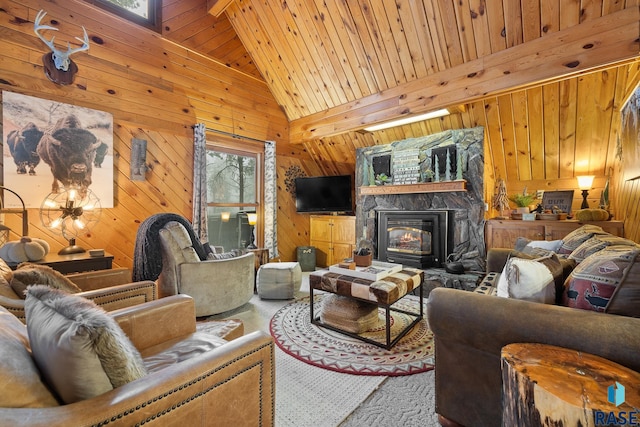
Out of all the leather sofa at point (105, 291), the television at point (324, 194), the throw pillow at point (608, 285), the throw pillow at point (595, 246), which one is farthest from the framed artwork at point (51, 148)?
the throw pillow at point (595, 246)

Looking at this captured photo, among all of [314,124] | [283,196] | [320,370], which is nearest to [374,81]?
[314,124]

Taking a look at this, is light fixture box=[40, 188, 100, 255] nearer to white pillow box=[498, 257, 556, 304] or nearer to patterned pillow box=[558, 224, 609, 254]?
white pillow box=[498, 257, 556, 304]

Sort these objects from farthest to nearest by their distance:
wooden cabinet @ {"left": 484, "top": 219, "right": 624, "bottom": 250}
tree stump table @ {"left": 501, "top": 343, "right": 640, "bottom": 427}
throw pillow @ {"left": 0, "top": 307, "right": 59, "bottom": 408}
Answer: wooden cabinet @ {"left": 484, "top": 219, "right": 624, "bottom": 250} → tree stump table @ {"left": 501, "top": 343, "right": 640, "bottom": 427} → throw pillow @ {"left": 0, "top": 307, "right": 59, "bottom": 408}

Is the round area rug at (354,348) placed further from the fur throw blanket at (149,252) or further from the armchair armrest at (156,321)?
the fur throw blanket at (149,252)

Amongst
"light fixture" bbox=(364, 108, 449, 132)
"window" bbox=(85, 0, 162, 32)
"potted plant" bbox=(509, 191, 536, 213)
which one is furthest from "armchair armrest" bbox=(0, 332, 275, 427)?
"window" bbox=(85, 0, 162, 32)

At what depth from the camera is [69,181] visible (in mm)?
3086

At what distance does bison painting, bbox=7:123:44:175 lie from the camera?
278cm

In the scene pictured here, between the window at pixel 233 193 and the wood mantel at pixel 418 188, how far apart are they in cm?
193

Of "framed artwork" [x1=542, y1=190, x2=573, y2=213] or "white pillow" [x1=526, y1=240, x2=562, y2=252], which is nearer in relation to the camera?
"white pillow" [x1=526, y1=240, x2=562, y2=252]

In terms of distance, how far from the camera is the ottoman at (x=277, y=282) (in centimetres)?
343

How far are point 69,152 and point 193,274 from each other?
1.98 m

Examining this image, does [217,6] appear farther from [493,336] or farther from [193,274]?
[493,336]

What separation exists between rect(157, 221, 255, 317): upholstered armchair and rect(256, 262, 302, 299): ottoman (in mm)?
524

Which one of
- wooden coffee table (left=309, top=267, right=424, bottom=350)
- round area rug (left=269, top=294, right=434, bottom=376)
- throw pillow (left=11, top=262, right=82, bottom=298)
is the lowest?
round area rug (left=269, top=294, right=434, bottom=376)
